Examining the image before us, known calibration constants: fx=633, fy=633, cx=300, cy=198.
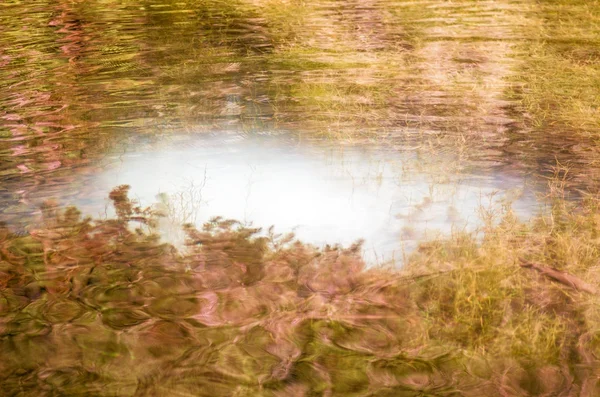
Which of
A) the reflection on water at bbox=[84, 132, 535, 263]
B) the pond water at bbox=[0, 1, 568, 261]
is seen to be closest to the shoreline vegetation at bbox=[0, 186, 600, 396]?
the reflection on water at bbox=[84, 132, 535, 263]

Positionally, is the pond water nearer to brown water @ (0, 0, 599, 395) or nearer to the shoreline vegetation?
brown water @ (0, 0, 599, 395)

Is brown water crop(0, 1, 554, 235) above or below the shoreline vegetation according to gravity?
above

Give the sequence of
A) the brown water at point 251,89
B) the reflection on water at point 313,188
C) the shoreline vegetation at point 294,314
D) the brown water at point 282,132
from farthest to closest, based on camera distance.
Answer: the brown water at point 251,89 → the brown water at point 282,132 → the reflection on water at point 313,188 → the shoreline vegetation at point 294,314

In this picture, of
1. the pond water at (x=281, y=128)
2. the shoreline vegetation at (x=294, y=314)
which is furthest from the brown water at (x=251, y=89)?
the shoreline vegetation at (x=294, y=314)

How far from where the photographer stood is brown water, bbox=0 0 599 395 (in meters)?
3.81

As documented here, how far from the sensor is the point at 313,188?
407 cm

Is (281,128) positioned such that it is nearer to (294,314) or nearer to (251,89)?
(251,89)

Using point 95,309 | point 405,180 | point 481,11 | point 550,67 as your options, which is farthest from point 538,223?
point 481,11

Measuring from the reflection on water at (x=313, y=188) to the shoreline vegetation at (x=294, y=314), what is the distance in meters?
0.18

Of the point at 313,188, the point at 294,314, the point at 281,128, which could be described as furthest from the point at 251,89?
the point at 294,314

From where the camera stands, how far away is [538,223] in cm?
352

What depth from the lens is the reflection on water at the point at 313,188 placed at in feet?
11.8

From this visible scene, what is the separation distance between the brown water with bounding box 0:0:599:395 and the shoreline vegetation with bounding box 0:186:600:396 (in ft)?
0.25

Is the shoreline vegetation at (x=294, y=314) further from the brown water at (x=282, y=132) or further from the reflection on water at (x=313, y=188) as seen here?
the reflection on water at (x=313, y=188)
